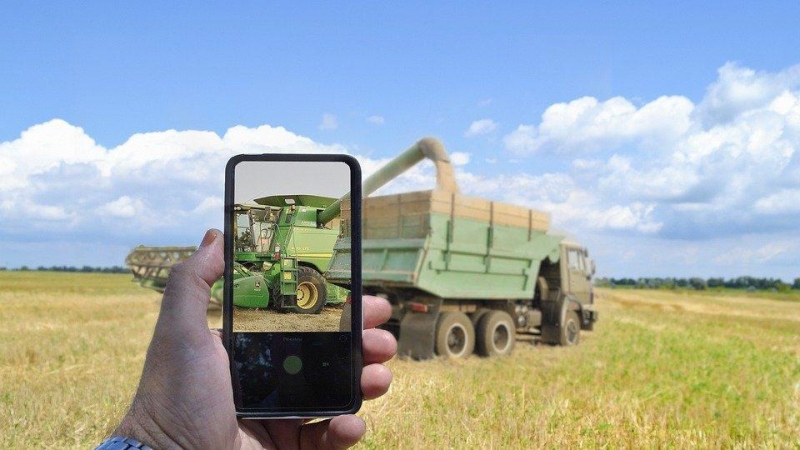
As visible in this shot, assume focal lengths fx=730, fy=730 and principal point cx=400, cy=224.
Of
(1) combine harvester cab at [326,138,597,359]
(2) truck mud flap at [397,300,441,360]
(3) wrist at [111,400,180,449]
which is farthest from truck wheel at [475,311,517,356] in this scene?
(3) wrist at [111,400,180,449]

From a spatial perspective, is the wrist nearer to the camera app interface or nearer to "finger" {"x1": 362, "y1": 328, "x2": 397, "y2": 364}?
the camera app interface

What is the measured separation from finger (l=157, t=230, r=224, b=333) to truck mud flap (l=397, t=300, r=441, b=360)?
9.77m

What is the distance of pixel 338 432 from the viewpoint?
8.85ft

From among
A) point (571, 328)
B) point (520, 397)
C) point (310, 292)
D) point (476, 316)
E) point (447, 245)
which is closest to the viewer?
point (310, 292)

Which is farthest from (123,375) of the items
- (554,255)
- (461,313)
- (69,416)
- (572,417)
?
(554,255)

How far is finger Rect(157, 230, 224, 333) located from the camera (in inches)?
94.8

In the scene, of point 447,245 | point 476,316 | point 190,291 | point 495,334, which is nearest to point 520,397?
point 190,291

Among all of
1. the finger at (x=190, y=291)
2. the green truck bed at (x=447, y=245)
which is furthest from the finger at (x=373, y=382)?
the green truck bed at (x=447, y=245)

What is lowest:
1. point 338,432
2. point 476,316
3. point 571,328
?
point 571,328

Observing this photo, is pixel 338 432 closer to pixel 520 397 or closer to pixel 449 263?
pixel 520 397

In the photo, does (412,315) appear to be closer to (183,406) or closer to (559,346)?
(559,346)

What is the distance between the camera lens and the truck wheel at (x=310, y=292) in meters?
2.68

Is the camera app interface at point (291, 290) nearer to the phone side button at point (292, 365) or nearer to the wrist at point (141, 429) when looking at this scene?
the phone side button at point (292, 365)

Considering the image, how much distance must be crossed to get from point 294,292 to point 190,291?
41 cm
